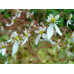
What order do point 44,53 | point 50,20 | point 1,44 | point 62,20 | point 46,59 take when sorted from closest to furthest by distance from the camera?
point 50,20 < point 1,44 < point 62,20 < point 46,59 < point 44,53

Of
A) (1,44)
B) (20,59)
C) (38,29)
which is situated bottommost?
(20,59)

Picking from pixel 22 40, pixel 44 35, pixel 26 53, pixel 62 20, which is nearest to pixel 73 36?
pixel 44 35

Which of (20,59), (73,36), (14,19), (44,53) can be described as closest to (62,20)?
(73,36)

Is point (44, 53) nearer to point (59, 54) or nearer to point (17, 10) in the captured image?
point (59, 54)

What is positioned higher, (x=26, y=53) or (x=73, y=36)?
(x=73, y=36)

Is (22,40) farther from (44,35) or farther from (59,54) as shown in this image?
(59,54)

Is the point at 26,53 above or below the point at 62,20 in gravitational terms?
below

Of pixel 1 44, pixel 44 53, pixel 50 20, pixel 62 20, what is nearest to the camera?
pixel 50 20

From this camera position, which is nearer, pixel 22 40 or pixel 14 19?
pixel 22 40

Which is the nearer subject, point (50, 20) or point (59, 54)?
point (50, 20)
